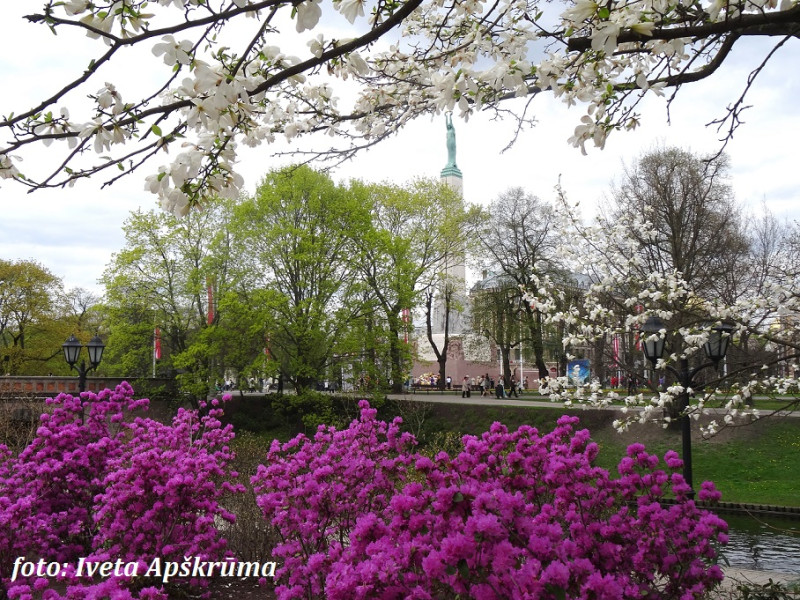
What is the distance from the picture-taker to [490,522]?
2789 mm

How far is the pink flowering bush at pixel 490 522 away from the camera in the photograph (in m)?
2.85

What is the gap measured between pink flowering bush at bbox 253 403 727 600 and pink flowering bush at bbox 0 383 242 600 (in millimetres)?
967

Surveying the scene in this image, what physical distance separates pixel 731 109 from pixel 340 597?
3402mm

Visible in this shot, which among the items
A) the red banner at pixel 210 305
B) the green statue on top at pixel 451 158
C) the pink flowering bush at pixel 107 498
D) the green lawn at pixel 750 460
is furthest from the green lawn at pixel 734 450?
the green statue on top at pixel 451 158

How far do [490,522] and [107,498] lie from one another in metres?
4.14

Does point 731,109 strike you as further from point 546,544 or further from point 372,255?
point 372,255

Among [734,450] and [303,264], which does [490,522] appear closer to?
[734,450]

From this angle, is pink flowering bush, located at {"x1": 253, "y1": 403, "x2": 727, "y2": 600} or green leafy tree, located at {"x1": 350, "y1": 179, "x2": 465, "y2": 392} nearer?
pink flowering bush, located at {"x1": 253, "y1": 403, "x2": 727, "y2": 600}

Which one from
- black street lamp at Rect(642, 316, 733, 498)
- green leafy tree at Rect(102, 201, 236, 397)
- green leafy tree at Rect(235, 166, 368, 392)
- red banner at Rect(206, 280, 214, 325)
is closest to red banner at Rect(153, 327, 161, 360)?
green leafy tree at Rect(102, 201, 236, 397)

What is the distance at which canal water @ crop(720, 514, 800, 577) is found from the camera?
10039 millimetres

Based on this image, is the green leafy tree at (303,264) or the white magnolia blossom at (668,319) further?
the green leafy tree at (303,264)

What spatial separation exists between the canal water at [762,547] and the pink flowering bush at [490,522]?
20.6 feet

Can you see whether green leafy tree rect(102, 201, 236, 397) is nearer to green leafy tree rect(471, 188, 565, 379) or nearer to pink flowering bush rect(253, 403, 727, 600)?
green leafy tree rect(471, 188, 565, 379)

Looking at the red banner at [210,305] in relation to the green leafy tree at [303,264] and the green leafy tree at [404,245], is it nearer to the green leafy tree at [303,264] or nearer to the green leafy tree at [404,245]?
the green leafy tree at [303,264]
